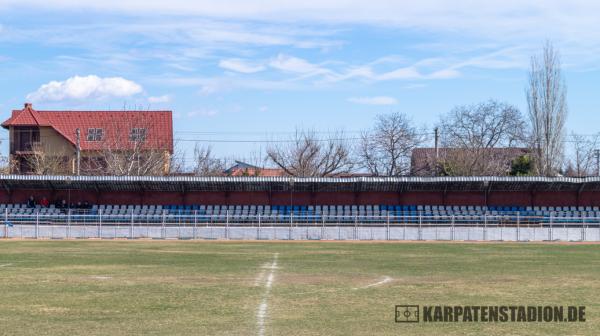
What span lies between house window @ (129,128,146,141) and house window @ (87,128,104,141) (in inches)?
155

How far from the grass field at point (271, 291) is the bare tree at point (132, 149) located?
48.5 meters

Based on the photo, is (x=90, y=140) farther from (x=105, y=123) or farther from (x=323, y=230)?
(x=323, y=230)

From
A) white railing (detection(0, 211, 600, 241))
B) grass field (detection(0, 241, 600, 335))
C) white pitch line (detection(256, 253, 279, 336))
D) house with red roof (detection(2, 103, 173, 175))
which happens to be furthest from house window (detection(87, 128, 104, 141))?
white pitch line (detection(256, 253, 279, 336))

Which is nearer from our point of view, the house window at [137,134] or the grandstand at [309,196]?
the grandstand at [309,196]

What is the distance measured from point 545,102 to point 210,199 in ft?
118

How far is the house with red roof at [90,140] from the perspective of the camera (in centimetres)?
8156

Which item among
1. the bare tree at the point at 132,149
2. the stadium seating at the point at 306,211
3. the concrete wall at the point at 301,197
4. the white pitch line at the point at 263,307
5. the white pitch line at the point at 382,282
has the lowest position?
the white pitch line at the point at 382,282

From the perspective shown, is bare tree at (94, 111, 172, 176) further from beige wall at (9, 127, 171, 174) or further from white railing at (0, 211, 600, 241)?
white railing at (0, 211, 600, 241)

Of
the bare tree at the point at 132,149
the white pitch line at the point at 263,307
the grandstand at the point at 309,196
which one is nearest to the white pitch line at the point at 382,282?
the white pitch line at the point at 263,307

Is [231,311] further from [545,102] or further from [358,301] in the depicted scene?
[545,102]

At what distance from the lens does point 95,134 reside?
89625 millimetres

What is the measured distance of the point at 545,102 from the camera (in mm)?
75375

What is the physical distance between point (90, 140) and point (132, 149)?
8.83m

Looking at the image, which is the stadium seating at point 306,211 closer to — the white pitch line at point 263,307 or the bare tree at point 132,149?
the bare tree at point 132,149
